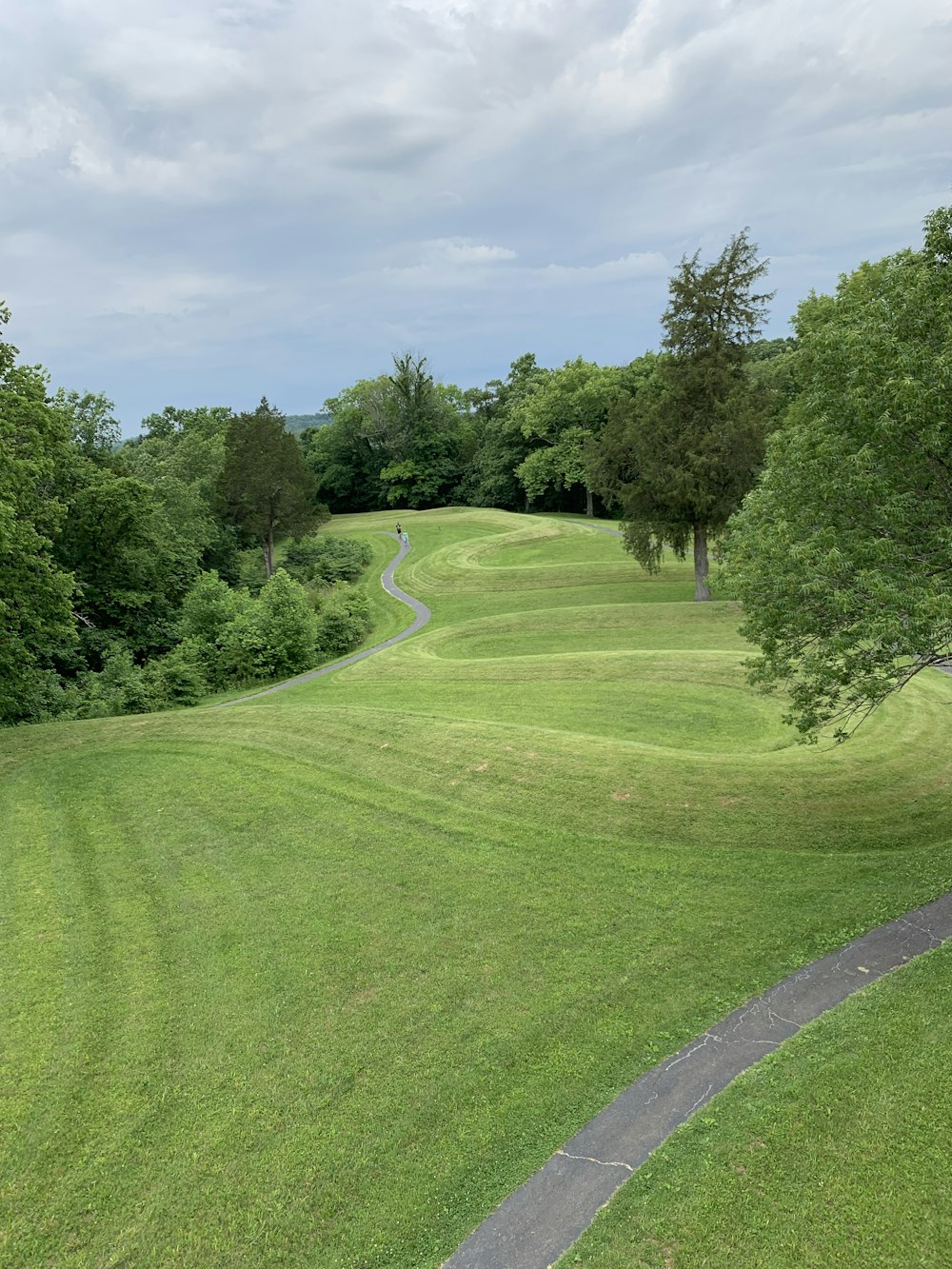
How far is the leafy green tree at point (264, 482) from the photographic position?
Result: 57000 millimetres

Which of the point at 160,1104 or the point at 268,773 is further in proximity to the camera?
the point at 268,773

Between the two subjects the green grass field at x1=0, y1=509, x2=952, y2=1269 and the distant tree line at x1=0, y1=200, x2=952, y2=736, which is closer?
the green grass field at x1=0, y1=509, x2=952, y2=1269

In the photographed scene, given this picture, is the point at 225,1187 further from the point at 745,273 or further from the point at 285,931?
the point at 745,273

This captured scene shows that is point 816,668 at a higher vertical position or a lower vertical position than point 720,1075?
higher

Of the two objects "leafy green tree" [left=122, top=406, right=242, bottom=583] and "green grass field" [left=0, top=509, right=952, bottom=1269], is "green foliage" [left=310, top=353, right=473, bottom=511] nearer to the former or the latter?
"leafy green tree" [left=122, top=406, right=242, bottom=583]

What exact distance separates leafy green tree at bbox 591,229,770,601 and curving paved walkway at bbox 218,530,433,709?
1563 cm

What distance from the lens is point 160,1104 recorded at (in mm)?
9219

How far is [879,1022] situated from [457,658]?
26154 mm

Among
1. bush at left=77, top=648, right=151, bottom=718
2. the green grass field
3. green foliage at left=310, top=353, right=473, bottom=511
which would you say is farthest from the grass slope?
green foliage at left=310, top=353, right=473, bottom=511

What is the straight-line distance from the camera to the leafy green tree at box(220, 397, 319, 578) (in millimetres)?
57000

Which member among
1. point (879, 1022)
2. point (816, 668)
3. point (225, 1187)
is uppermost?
point (816, 668)

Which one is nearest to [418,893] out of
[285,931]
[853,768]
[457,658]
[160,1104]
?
[285,931]

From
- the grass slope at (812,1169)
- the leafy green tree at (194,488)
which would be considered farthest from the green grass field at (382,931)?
the leafy green tree at (194,488)

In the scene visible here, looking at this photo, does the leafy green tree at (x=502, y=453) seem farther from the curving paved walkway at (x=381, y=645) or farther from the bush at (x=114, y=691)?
the bush at (x=114, y=691)
